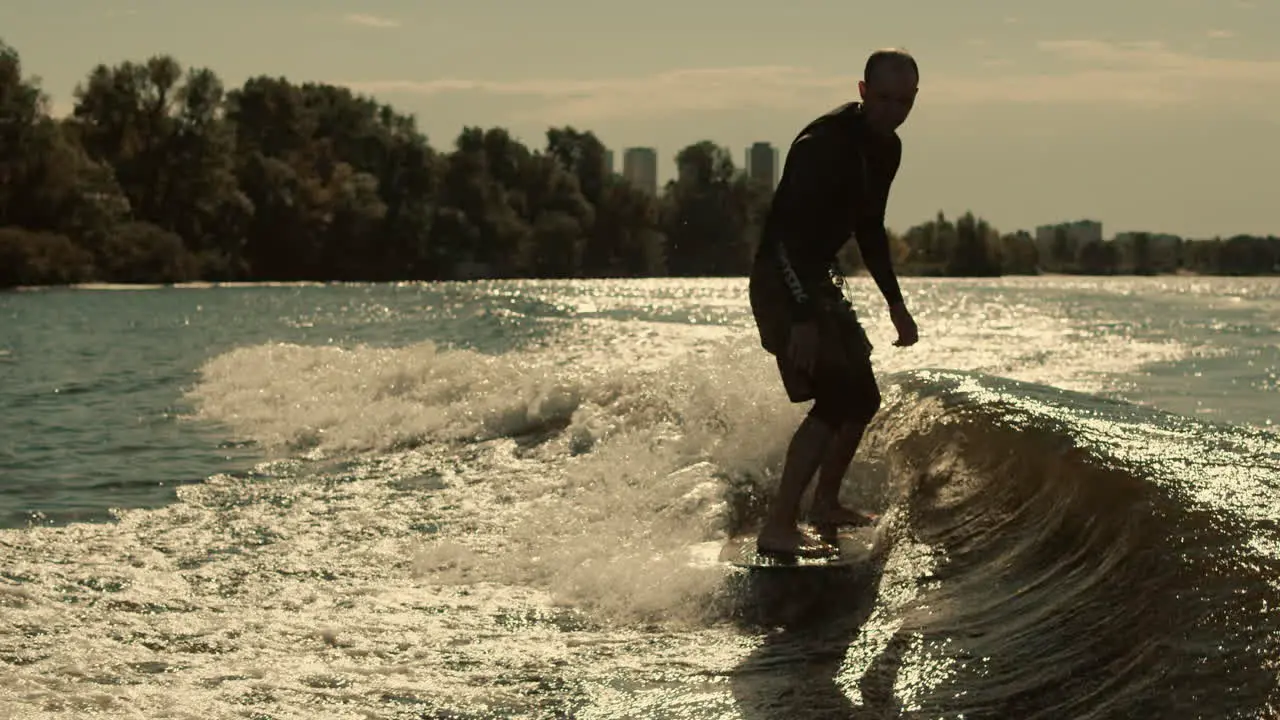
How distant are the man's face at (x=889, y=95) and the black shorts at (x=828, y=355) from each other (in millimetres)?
743

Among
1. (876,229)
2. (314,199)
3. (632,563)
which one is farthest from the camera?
(314,199)

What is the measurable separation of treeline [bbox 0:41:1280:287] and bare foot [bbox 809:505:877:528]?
70.8 metres

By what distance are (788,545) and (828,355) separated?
0.83 meters

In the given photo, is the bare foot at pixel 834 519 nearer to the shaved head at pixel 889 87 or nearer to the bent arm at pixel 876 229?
the bent arm at pixel 876 229

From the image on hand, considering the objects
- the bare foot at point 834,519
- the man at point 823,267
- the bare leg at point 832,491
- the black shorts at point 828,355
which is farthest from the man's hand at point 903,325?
the bare foot at point 834,519

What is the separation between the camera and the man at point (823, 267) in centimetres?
580

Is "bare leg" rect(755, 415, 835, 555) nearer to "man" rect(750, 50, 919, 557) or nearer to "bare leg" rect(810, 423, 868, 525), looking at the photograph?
"man" rect(750, 50, 919, 557)

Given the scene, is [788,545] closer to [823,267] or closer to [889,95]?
[823,267]

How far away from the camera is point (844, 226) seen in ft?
19.7

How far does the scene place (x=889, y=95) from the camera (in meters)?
5.79

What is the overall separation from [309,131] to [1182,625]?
4317 inches

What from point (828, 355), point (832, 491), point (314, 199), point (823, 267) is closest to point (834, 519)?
point (832, 491)

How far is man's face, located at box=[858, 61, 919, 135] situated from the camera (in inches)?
227

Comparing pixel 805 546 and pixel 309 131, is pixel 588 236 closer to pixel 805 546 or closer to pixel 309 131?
pixel 309 131
